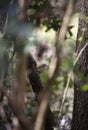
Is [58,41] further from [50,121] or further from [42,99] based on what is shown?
[50,121]

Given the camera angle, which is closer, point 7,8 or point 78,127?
point 7,8

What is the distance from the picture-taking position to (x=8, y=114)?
323 cm

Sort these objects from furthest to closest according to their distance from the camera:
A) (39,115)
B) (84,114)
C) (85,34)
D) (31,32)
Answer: (84,114)
(85,34)
(31,32)
(39,115)

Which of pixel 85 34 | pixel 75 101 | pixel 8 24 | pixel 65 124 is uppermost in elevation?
pixel 8 24

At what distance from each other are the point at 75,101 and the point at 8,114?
620mm

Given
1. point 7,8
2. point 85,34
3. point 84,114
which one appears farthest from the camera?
point 84,114

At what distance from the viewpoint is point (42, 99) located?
2.80 feet

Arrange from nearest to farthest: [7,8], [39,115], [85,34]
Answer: [39,115]
[7,8]
[85,34]

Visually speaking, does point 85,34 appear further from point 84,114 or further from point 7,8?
point 7,8

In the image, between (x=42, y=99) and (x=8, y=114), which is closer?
(x=42, y=99)

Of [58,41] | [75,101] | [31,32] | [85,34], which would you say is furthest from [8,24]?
[75,101]

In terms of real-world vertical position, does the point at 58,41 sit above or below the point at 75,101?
above

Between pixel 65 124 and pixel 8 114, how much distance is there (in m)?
0.58

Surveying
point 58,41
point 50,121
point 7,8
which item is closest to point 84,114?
point 50,121
